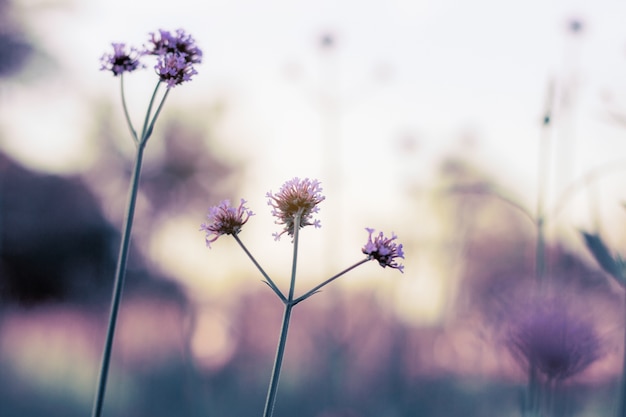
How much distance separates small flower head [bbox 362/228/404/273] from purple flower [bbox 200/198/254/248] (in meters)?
0.25

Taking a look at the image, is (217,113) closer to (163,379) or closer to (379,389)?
(163,379)

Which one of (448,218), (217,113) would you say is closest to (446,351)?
(448,218)

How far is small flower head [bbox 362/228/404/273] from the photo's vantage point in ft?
4.51

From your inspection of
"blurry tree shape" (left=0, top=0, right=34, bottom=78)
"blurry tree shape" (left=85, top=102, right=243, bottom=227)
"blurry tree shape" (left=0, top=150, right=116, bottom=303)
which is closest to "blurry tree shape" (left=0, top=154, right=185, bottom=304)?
"blurry tree shape" (left=0, top=150, right=116, bottom=303)

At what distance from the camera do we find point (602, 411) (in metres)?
4.32

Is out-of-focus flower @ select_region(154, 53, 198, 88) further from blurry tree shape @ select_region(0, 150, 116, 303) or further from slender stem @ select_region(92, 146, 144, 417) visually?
blurry tree shape @ select_region(0, 150, 116, 303)

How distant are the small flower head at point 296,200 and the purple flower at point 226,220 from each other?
0.22 feet

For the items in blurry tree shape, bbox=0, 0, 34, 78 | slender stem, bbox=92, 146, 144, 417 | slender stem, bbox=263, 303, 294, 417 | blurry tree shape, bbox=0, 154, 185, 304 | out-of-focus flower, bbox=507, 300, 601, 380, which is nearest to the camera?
slender stem, bbox=263, 303, 294, 417

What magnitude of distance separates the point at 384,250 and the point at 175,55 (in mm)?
680

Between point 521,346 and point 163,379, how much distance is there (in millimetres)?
7737

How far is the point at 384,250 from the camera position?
1375 millimetres

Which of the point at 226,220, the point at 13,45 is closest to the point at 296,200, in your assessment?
the point at 226,220

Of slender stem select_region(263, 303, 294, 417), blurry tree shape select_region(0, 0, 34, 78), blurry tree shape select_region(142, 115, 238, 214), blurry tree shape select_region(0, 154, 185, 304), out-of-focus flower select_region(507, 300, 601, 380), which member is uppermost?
blurry tree shape select_region(0, 0, 34, 78)

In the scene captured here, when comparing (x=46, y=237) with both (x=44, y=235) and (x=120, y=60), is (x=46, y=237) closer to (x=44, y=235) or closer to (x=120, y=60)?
(x=44, y=235)
